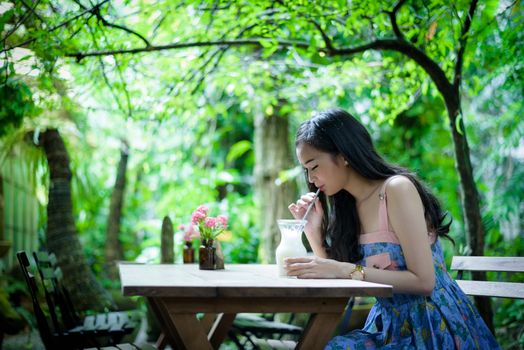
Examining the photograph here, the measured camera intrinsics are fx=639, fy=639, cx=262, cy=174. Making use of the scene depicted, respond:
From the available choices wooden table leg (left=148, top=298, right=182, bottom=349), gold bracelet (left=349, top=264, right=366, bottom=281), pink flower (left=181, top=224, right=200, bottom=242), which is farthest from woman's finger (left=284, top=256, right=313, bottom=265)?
pink flower (left=181, top=224, right=200, bottom=242)

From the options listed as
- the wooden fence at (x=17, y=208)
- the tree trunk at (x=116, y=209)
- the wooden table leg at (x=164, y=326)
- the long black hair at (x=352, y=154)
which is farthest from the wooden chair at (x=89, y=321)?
the tree trunk at (x=116, y=209)

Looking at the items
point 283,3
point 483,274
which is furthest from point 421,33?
point 483,274

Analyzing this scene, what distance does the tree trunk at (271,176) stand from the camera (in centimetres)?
679

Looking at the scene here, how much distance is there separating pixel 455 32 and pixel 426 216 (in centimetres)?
181

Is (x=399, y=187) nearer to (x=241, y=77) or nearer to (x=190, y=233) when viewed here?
(x=190, y=233)

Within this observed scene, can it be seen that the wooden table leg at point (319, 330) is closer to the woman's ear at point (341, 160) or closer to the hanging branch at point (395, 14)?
the woman's ear at point (341, 160)

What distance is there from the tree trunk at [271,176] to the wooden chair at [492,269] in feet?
11.3

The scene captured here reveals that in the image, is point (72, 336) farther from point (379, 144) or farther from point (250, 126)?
point (250, 126)

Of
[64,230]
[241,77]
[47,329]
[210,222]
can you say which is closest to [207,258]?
[210,222]

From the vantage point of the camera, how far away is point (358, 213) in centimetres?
283

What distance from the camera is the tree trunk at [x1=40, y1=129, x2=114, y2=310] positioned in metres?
6.14

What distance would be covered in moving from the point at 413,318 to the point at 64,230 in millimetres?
4536

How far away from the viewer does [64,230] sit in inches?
246

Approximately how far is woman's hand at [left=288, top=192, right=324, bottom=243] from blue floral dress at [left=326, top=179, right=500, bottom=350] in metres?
0.33
